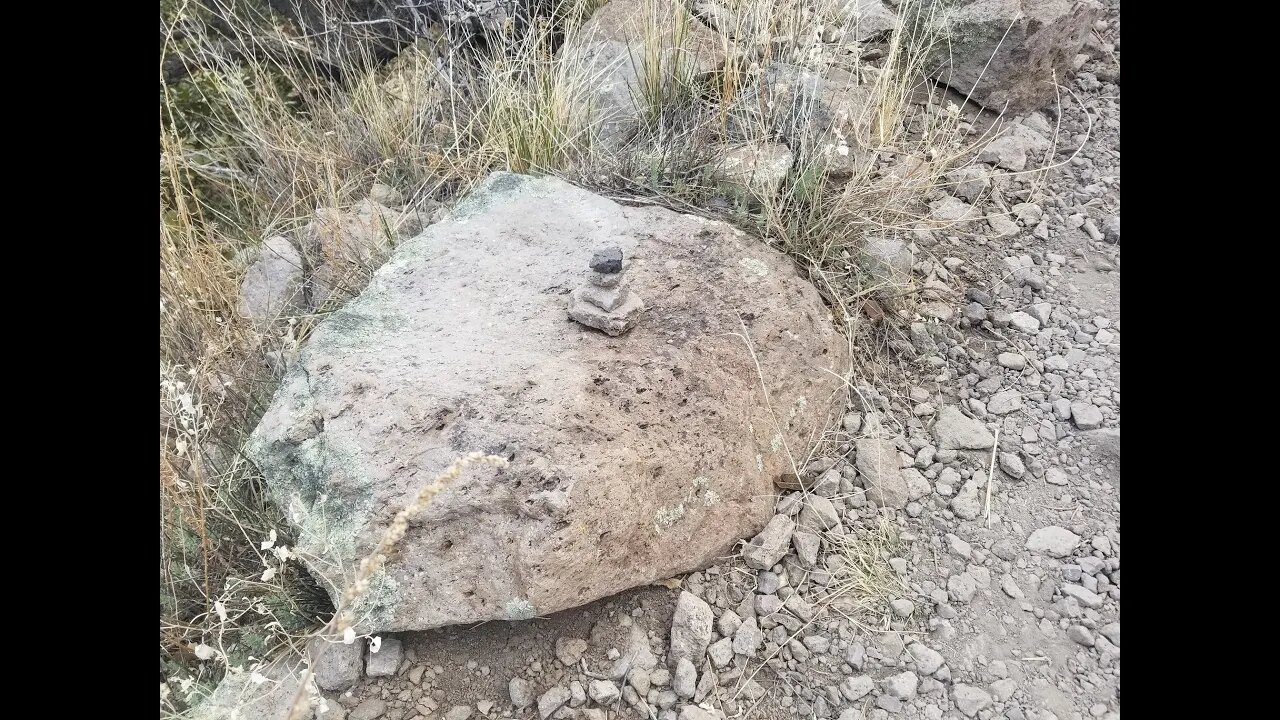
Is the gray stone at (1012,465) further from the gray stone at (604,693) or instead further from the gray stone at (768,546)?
the gray stone at (604,693)

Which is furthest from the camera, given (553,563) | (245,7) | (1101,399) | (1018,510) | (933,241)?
(245,7)

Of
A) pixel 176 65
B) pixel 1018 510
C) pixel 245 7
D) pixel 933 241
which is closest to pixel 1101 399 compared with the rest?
pixel 1018 510

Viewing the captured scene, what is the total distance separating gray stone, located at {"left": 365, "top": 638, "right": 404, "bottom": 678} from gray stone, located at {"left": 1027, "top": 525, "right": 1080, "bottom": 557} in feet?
5.08

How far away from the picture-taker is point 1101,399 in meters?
2.51

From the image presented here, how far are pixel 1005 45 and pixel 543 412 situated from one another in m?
2.30

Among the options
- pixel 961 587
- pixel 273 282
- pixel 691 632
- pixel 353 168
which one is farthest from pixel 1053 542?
pixel 353 168

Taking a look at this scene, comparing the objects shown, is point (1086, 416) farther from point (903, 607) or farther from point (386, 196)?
point (386, 196)

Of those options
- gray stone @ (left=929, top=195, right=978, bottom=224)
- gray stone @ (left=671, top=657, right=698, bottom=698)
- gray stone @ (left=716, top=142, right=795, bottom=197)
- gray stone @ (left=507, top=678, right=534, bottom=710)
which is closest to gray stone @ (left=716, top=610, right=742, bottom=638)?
gray stone @ (left=671, top=657, right=698, bottom=698)

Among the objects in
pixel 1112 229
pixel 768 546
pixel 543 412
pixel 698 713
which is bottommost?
pixel 698 713

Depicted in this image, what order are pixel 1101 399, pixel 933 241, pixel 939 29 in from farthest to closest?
pixel 939 29 → pixel 933 241 → pixel 1101 399

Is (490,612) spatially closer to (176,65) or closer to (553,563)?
(553,563)

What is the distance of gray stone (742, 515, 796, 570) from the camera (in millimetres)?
2240

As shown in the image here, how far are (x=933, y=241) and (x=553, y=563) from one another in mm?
1778

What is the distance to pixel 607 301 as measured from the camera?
2.19 m
